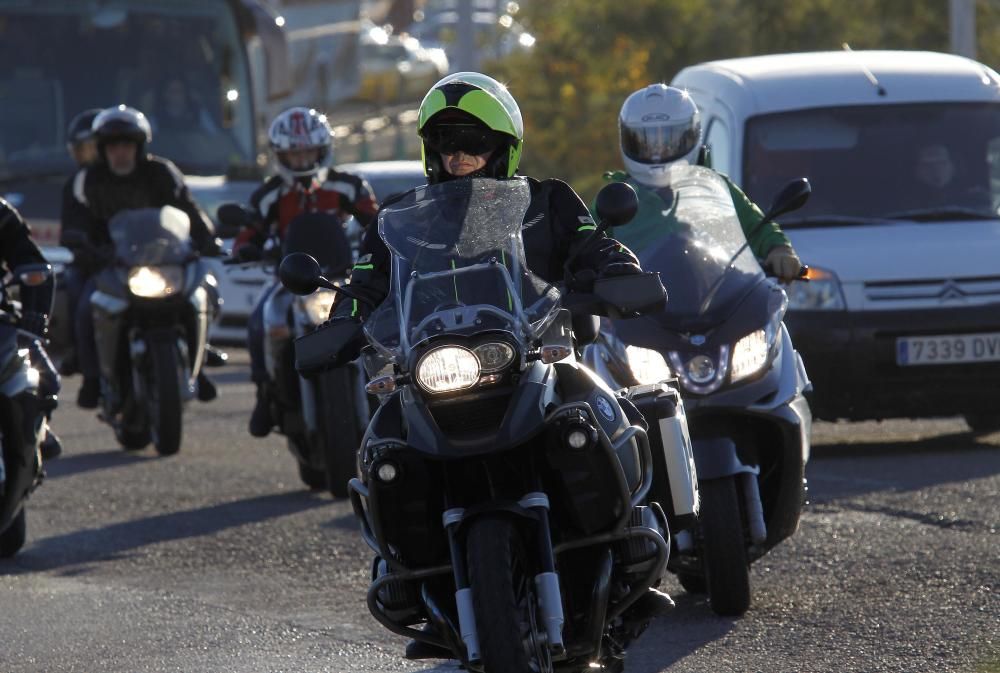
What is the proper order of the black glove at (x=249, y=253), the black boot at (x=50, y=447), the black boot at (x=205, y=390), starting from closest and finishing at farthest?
the black boot at (x=50, y=447), the black glove at (x=249, y=253), the black boot at (x=205, y=390)

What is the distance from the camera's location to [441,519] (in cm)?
567

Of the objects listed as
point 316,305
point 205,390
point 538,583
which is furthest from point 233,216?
point 538,583

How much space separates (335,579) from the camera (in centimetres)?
861

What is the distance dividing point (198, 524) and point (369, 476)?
190 inches

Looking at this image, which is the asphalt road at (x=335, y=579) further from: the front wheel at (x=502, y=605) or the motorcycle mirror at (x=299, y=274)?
Result: the motorcycle mirror at (x=299, y=274)

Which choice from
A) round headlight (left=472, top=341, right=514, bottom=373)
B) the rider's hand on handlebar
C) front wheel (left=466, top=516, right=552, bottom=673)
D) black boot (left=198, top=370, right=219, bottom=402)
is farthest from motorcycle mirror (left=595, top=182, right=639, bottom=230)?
black boot (left=198, top=370, right=219, bottom=402)

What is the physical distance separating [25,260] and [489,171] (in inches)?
128

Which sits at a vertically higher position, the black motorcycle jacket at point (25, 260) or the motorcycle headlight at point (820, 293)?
the black motorcycle jacket at point (25, 260)

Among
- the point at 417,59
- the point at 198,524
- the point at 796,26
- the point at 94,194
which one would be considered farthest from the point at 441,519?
the point at 417,59

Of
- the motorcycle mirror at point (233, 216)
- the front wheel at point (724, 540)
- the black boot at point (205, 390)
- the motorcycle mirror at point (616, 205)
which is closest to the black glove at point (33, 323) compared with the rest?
the motorcycle mirror at point (233, 216)

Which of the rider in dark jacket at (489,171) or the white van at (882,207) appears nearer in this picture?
the rider in dark jacket at (489,171)

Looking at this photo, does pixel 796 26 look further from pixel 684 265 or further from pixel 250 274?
pixel 684 265

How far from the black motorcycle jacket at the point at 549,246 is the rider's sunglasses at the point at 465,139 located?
0.54ft

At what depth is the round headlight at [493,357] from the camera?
5434mm
